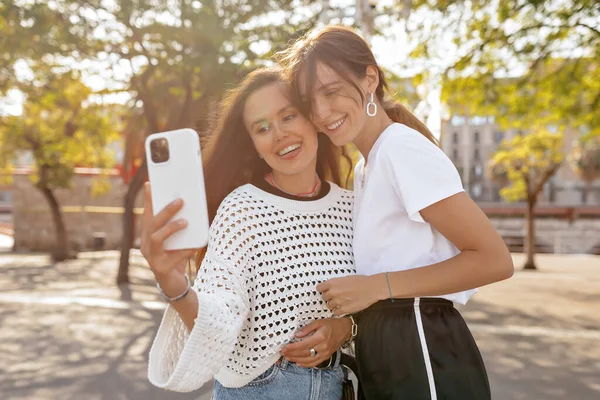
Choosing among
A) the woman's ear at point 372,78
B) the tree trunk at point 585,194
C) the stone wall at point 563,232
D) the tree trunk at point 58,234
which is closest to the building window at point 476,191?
the tree trunk at point 585,194

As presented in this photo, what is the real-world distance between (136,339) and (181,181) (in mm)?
5506

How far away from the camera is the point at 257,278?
5.53 ft

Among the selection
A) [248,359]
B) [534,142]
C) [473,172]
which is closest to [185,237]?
[248,359]

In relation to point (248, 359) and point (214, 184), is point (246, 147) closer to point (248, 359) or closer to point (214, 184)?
point (214, 184)

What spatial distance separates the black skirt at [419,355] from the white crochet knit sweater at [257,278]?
9.1 inches

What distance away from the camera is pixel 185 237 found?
3.95 ft

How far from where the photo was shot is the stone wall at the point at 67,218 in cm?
2159

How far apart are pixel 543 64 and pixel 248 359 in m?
8.95

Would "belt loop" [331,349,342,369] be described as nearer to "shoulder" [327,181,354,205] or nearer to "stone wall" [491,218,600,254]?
"shoulder" [327,181,354,205]

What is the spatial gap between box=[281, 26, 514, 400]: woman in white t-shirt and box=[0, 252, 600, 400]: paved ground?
124 inches

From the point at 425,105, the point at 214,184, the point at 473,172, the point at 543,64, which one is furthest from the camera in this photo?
the point at 473,172

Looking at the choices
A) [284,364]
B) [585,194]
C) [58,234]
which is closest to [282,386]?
[284,364]

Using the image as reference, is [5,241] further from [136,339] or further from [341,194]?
[341,194]

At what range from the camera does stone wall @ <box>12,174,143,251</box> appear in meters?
21.6
